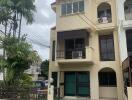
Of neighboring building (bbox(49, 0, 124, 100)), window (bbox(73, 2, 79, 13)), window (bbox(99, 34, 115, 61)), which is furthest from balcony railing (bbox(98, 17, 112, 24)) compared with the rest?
window (bbox(73, 2, 79, 13))

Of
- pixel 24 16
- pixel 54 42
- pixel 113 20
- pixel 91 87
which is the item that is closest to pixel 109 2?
pixel 113 20

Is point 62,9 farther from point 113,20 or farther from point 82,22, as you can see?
point 113,20

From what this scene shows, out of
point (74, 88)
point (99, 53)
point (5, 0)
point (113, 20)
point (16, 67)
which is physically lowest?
point (74, 88)

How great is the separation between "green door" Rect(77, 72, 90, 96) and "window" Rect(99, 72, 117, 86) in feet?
4.42

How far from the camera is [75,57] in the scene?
20.2 metres

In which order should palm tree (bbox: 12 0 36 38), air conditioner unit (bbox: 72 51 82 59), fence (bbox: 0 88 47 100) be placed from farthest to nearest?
1. palm tree (bbox: 12 0 36 38)
2. air conditioner unit (bbox: 72 51 82 59)
3. fence (bbox: 0 88 47 100)

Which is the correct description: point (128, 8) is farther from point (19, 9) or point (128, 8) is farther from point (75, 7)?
point (19, 9)

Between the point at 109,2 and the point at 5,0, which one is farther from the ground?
the point at 5,0

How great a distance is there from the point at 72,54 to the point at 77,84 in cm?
315

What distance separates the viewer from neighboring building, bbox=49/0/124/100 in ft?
63.3

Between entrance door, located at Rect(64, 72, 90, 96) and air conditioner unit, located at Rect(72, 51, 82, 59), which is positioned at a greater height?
air conditioner unit, located at Rect(72, 51, 82, 59)

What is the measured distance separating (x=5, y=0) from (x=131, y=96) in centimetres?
1860

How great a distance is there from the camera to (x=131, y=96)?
37.9 feet

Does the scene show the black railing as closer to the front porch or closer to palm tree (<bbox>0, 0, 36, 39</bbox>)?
the front porch
